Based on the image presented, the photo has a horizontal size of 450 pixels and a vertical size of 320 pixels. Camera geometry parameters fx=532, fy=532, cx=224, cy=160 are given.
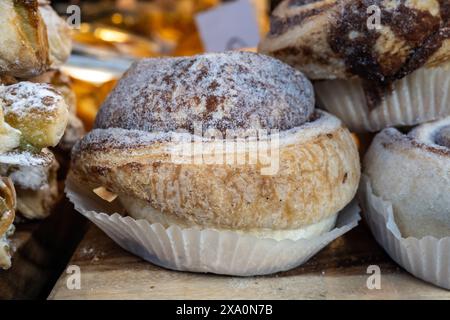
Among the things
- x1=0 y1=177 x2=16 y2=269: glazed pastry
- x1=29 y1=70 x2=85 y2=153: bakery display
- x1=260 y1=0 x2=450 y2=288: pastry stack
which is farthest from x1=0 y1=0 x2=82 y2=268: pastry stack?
x1=260 y1=0 x2=450 y2=288: pastry stack

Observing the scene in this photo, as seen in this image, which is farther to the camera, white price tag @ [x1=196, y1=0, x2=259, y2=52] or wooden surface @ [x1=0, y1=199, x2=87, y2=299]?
white price tag @ [x1=196, y1=0, x2=259, y2=52]

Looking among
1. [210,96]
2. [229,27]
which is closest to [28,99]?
[210,96]

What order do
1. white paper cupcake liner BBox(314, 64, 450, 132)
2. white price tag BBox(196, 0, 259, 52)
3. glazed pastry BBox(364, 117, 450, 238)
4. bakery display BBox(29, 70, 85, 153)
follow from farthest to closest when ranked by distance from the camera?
white price tag BBox(196, 0, 259, 52) → bakery display BBox(29, 70, 85, 153) → white paper cupcake liner BBox(314, 64, 450, 132) → glazed pastry BBox(364, 117, 450, 238)

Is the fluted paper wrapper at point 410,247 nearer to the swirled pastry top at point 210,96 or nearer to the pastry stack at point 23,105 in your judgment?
the swirled pastry top at point 210,96

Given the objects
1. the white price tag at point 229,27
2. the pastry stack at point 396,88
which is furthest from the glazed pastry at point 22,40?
the white price tag at point 229,27

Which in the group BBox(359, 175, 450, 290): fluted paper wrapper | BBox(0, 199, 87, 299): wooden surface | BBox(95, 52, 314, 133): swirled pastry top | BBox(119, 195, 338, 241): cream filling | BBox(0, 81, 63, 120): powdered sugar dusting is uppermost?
BBox(0, 81, 63, 120): powdered sugar dusting

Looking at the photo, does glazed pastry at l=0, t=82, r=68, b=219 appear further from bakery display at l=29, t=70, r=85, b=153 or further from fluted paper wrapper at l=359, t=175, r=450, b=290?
fluted paper wrapper at l=359, t=175, r=450, b=290
